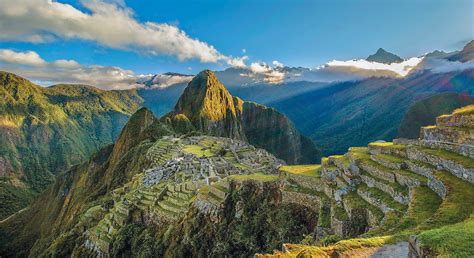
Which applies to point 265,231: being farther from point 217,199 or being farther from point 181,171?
point 181,171

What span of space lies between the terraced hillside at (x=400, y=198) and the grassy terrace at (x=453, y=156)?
18mm

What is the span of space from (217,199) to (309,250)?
78.1ft

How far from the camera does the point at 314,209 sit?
27.3 metres

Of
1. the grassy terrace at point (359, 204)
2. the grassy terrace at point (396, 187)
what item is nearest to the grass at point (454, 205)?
the grassy terrace at point (396, 187)

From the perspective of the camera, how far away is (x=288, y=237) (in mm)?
27078

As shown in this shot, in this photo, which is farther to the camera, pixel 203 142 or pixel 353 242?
pixel 203 142

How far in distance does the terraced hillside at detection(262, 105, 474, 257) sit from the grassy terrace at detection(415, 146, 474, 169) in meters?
0.02

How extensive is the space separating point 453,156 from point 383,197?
4.89 m

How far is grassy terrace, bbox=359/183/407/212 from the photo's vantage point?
1855 cm

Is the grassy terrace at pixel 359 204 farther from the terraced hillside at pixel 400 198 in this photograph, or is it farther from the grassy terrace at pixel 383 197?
the grassy terrace at pixel 383 197

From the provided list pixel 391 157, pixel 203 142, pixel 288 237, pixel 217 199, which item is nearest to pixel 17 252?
pixel 203 142

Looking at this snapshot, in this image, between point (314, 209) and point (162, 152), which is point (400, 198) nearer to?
point (314, 209)

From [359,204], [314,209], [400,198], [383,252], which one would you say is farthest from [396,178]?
[383,252]

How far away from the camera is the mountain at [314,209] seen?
13.8m
